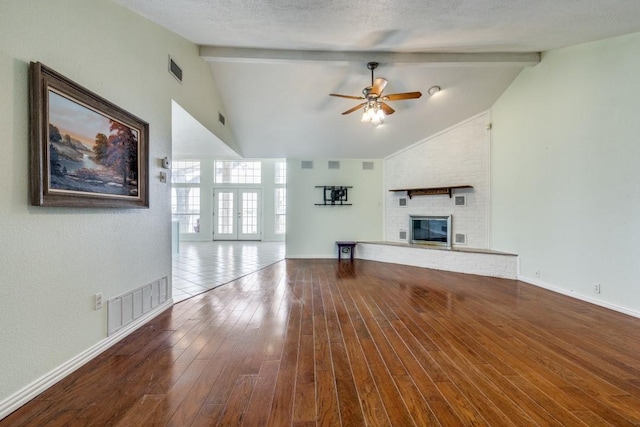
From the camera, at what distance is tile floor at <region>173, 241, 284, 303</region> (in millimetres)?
4023

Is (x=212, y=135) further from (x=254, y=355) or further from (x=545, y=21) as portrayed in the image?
(x=545, y=21)

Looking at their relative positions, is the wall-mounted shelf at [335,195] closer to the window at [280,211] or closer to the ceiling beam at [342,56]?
the ceiling beam at [342,56]

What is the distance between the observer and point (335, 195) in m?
6.46

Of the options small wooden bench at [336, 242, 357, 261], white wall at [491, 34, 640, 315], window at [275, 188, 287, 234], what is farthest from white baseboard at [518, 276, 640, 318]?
window at [275, 188, 287, 234]

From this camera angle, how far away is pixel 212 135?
173 inches

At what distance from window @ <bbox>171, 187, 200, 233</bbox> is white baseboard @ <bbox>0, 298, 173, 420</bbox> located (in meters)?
7.45

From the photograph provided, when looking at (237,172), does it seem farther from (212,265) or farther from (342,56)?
(342,56)

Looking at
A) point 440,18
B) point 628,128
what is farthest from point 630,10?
point 440,18

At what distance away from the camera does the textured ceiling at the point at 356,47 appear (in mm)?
2461

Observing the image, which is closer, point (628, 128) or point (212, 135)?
point (628, 128)

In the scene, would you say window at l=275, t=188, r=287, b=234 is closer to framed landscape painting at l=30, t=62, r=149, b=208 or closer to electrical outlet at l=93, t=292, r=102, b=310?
framed landscape painting at l=30, t=62, r=149, b=208

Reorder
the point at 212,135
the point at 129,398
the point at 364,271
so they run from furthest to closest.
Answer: the point at 364,271
the point at 212,135
the point at 129,398

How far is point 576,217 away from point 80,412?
5250 mm

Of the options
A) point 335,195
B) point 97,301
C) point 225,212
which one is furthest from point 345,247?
point 225,212
